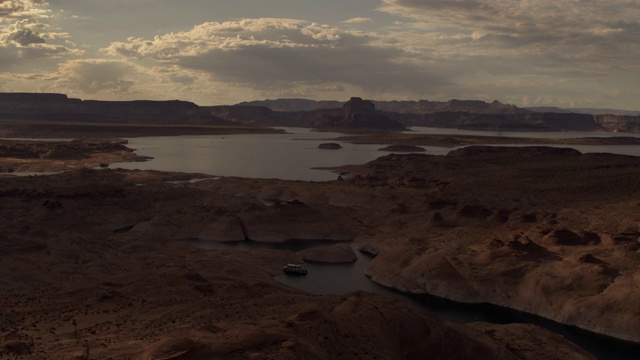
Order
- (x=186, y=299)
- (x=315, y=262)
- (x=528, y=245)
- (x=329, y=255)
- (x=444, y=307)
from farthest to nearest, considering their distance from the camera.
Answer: (x=329, y=255), (x=315, y=262), (x=528, y=245), (x=444, y=307), (x=186, y=299)

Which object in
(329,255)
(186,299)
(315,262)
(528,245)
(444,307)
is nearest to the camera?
(186,299)

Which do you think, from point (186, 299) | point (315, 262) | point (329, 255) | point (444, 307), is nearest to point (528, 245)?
point (444, 307)

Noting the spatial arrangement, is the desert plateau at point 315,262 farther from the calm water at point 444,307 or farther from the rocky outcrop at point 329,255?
the calm water at point 444,307

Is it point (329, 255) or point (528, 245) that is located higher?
point (528, 245)

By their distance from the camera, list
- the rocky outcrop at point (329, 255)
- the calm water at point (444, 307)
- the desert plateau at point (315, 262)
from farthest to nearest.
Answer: the rocky outcrop at point (329, 255)
the calm water at point (444, 307)
the desert plateau at point (315, 262)

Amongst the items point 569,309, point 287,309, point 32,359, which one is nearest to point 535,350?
point 569,309

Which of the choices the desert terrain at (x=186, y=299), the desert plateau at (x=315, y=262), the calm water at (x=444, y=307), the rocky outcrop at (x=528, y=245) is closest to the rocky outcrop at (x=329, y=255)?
the desert plateau at (x=315, y=262)

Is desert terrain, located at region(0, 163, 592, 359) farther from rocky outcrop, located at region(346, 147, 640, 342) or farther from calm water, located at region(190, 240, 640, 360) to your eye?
rocky outcrop, located at region(346, 147, 640, 342)

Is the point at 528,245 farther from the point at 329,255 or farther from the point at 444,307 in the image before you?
the point at 329,255
